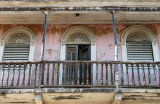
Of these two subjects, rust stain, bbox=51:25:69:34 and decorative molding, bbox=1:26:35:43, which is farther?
rust stain, bbox=51:25:69:34

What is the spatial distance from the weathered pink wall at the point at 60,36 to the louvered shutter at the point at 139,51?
0.48 metres

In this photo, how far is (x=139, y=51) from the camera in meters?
10.4

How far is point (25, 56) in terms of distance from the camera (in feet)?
34.2

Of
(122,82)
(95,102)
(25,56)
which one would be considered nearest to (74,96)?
(95,102)

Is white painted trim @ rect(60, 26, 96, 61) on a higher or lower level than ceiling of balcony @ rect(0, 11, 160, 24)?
lower

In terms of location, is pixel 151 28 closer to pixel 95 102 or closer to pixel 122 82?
pixel 122 82

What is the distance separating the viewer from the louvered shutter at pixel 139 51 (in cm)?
1024

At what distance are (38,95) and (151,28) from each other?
5410 millimetres

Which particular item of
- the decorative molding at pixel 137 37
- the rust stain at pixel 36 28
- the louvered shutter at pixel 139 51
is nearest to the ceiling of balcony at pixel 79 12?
the rust stain at pixel 36 28

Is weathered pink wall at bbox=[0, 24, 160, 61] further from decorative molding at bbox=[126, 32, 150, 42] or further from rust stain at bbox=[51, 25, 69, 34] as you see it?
decorative molding at bbox=[126, 32, 150, 42]

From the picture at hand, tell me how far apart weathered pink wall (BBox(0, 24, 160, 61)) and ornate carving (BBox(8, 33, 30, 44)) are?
406 mm

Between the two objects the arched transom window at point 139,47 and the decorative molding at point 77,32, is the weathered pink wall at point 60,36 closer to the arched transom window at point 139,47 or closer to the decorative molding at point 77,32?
the decorative molding at point 77,32

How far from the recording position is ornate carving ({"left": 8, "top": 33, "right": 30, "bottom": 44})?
1075 centimetres

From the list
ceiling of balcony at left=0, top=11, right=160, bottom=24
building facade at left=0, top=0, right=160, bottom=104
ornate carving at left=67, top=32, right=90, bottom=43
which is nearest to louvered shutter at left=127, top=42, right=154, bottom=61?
building facade at left=0, top=0, right=160, bottom=104
